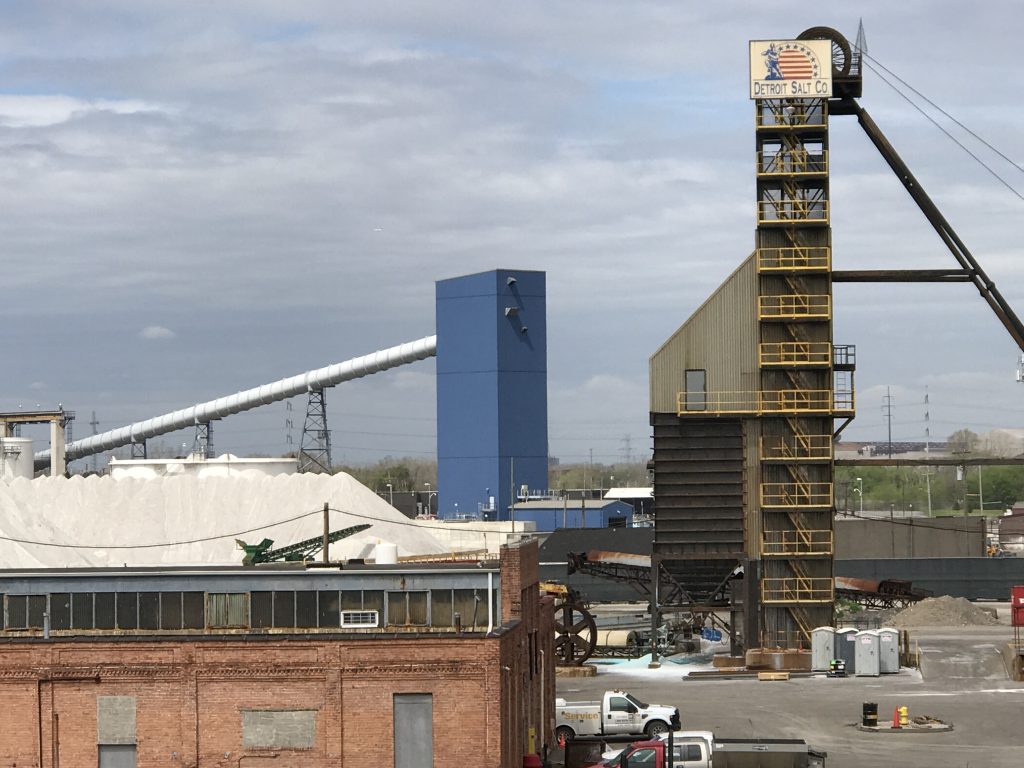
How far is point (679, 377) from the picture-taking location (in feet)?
209

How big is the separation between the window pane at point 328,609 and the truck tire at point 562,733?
11831mm

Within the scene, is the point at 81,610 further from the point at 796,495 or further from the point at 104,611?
the point at 796,495

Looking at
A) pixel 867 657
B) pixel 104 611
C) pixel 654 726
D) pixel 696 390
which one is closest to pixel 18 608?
pixel 104 611

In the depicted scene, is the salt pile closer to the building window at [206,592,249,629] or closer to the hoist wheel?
the hoist wheel

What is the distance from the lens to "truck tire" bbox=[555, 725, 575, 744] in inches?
1769

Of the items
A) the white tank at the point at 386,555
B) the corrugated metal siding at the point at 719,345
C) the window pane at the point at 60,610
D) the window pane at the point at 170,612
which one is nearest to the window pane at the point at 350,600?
the window pane at the point at 170,612

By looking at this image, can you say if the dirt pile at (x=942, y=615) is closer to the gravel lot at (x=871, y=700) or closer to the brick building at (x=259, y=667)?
the gravel lot at (x=871, y=700)

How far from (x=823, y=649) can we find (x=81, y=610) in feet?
112

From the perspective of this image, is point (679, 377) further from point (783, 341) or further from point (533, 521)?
point (533, 521)

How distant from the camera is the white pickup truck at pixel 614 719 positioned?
4556 centimetres

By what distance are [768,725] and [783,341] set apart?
19.6 meters

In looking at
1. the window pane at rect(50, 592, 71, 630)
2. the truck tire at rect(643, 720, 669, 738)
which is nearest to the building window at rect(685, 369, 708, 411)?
the truck tire at rect(643, 720, 669, 738)

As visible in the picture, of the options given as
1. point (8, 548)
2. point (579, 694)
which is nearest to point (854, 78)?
point (579, 694)

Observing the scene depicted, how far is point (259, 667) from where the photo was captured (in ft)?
112
